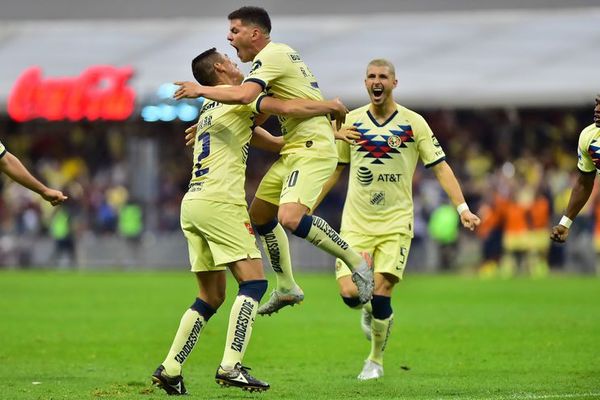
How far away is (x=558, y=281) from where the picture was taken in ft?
92.1

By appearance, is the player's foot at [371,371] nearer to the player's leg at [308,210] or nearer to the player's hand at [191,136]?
the player's leg at [308,210]

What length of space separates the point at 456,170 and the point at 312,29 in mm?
8142

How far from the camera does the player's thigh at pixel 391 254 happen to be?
12.3 m

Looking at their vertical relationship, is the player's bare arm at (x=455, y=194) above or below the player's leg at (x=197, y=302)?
above

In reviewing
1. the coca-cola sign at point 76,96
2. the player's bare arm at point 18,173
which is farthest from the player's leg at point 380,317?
the coca-cola sign at point 76,96

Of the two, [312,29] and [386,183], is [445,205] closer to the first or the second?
[312,29]

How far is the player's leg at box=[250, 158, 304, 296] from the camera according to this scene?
36.2 ft

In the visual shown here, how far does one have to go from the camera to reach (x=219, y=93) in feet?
32.1

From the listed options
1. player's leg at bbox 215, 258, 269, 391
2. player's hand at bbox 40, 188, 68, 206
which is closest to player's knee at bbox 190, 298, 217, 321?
player's leg at bbox 215, 258, 269, 391

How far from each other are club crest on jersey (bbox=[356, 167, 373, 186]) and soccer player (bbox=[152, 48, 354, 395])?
72.1 inches

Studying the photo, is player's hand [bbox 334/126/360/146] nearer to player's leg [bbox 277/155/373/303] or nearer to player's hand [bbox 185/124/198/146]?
player's leg [bbox 277/155/373/303]

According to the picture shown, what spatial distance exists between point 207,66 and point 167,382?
2527mm

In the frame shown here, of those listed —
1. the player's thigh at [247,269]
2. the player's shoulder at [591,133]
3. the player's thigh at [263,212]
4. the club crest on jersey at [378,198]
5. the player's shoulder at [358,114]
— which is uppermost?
the player's shoulder at [358,114]

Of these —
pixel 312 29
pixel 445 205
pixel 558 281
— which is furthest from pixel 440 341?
pixel 312 29
